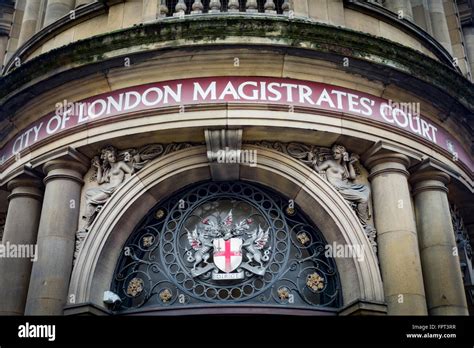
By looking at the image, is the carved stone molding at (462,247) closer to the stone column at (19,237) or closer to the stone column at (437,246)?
the stone column at (437,246)

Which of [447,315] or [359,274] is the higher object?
[359,274]

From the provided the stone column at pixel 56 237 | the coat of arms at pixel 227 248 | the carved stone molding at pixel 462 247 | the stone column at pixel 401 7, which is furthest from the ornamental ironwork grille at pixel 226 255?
the stone column at pixel 401 7

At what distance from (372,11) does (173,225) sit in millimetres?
5500

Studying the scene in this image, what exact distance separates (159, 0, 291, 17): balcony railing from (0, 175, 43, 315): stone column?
4.01 metres

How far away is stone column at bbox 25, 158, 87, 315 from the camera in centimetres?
979

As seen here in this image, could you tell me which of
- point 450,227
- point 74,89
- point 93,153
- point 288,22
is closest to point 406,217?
point 450,227

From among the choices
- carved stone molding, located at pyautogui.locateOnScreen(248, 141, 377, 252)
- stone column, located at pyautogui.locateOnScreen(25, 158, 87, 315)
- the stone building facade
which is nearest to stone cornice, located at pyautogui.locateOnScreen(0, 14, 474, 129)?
the stone building facade

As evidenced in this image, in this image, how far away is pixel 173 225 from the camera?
1099 cm

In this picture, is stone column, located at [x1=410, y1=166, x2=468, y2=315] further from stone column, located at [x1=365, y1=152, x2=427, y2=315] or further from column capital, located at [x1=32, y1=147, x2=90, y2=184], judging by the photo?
column capital, located at [x1=32, y1=147, x2=90, y2=184]
